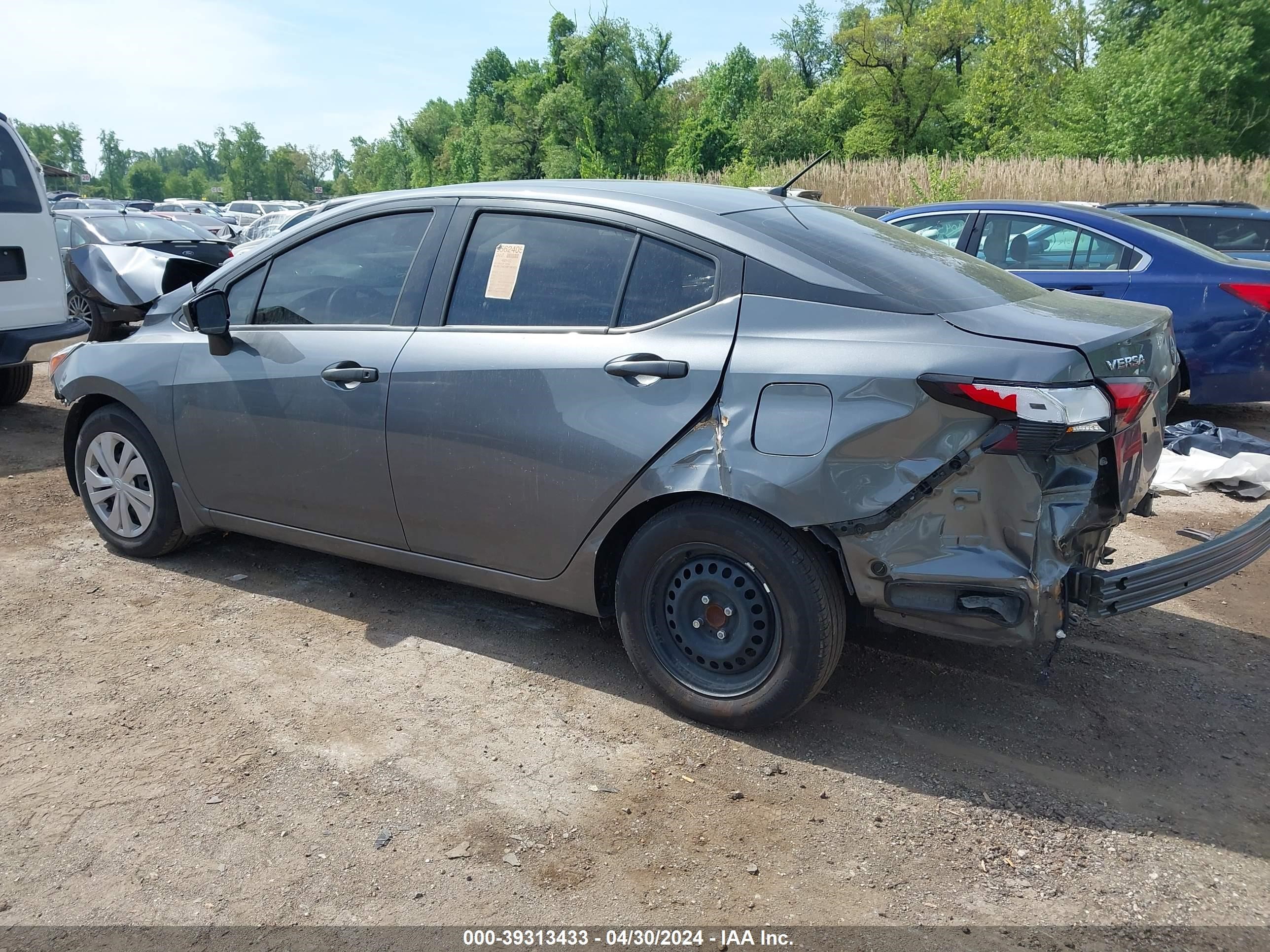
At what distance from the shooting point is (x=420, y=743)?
126 inches

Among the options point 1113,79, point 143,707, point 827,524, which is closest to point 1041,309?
point 827,524

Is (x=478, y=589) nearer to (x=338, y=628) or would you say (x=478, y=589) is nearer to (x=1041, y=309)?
(x=338, y=628)

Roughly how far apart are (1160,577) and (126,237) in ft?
44.5

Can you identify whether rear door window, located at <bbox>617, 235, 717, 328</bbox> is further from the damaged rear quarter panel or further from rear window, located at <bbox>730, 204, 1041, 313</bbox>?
the damaged rear quarter panel

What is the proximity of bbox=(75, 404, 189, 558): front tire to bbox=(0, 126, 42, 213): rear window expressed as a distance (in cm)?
385

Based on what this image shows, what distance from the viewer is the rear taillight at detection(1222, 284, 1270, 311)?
668 cm

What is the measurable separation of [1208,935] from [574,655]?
2.23m

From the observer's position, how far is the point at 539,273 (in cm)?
352

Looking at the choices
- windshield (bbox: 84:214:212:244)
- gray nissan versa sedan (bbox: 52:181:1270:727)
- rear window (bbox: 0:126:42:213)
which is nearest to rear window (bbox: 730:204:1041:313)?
gray nissan versa sedan (bbox: 52:181:1270:727)

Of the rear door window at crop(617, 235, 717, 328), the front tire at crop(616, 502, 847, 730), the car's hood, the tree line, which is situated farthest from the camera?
the tree line

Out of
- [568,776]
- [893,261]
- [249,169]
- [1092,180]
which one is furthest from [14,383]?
[249,169]

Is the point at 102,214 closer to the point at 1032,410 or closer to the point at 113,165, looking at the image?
the point at 1032,410

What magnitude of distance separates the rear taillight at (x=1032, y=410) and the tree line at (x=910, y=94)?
26.1m

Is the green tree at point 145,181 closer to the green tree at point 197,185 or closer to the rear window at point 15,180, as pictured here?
the green tree at point 197,185
